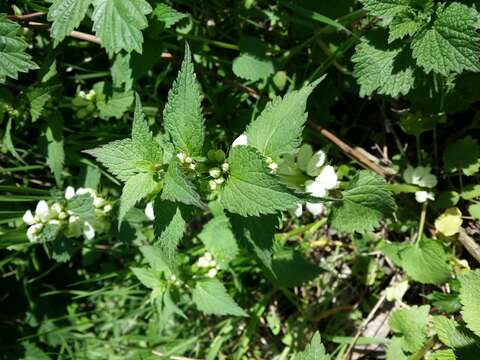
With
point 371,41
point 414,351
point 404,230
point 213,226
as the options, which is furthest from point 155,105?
point 414,351

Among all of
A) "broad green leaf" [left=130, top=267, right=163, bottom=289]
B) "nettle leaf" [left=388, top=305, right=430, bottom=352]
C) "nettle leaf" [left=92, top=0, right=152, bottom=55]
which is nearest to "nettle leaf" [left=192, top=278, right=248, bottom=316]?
"broad green leaf" [left=130, top=267, right=163, bottom=289]

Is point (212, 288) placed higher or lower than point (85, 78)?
lower

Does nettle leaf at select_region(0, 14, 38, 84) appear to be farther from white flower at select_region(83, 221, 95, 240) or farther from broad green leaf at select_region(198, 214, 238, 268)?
broad green leaf at select_region(198, 214, 238, 268)

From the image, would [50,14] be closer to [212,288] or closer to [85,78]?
[85,78]

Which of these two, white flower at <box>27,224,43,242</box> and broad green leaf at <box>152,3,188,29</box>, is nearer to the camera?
broad green leaf at <box>152,3,188,29</box>

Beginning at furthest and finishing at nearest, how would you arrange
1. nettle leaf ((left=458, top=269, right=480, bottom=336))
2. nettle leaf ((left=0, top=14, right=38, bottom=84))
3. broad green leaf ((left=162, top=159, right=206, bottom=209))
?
1. nettle leaf ((left=0, top=14, right=38, bottom=84))
2. nettle leaf ((left=458, top=269, right=480, bottom=336))
3. broad green leaf ((left=162, top=159, right=206, bottom=209))

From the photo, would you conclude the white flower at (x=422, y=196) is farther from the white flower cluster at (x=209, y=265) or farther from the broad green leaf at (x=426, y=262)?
the white flower cluster at (x=209, y=265)
